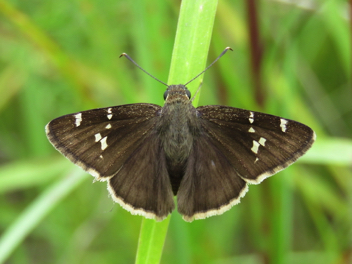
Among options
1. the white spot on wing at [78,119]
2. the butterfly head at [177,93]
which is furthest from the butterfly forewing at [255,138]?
the white spot on wing at [78,119]

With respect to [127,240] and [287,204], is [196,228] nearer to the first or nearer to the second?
[287,204]

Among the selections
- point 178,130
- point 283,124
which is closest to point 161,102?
point 178,130

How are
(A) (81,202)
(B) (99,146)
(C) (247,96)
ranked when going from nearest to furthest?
(B) (99,146)
(C) (247,96)
(A) (81,202)

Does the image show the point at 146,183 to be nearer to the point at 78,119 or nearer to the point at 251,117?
the point at 78,119

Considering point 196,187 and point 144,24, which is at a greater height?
point 144,24

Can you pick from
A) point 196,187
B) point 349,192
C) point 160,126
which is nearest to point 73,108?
point 160,126

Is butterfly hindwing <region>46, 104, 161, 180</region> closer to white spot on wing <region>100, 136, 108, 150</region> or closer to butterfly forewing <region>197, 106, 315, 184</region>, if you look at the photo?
white spot on wing <region>100, 136, 108, 150</region>

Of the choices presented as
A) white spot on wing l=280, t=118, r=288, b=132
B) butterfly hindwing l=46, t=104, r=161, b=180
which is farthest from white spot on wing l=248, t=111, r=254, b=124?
butterfly hindwing l=46, t=104, r=161, b=180

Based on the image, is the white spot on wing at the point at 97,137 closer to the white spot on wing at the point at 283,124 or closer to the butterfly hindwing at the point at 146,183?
the butterfly hindwing at the point at 146,183
